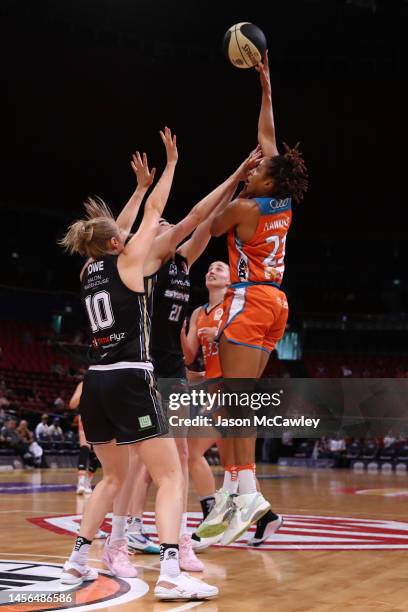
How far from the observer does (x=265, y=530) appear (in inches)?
237

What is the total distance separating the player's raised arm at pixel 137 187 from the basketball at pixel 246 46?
3.53 ft

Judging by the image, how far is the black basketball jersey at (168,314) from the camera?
588cm

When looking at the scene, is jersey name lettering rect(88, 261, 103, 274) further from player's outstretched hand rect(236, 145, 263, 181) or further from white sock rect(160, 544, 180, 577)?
white sock rect(160, 544, 180, 577)

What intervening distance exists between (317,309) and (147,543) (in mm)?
28583

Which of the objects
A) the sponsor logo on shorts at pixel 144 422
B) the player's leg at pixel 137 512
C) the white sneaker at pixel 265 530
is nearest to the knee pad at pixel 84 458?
the player's leg at pixel 137 512

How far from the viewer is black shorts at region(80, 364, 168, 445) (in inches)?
171

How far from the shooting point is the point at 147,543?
5.98 metres

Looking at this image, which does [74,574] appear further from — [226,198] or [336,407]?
[336,407]

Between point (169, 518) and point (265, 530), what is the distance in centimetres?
194

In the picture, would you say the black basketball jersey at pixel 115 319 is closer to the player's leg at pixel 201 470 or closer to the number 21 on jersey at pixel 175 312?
the number 21 on jersey at pixel 175 312

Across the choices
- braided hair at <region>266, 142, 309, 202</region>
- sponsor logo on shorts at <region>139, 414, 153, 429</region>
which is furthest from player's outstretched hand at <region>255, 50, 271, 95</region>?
sponsor logo on shorts at <region>139, 414, 153, 429</region>

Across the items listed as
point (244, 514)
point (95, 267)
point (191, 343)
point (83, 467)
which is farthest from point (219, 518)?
point (83, 467)

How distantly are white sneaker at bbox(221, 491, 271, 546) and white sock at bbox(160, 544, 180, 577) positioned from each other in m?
0.79

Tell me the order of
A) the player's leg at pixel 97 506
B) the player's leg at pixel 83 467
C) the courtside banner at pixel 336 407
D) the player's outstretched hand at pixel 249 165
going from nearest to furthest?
the player's leg at pixel 97 506, the player's outstretched hand at pixel 249 165, the player's leg at pixel 83 467, the courtside banner at pixel 336 407
